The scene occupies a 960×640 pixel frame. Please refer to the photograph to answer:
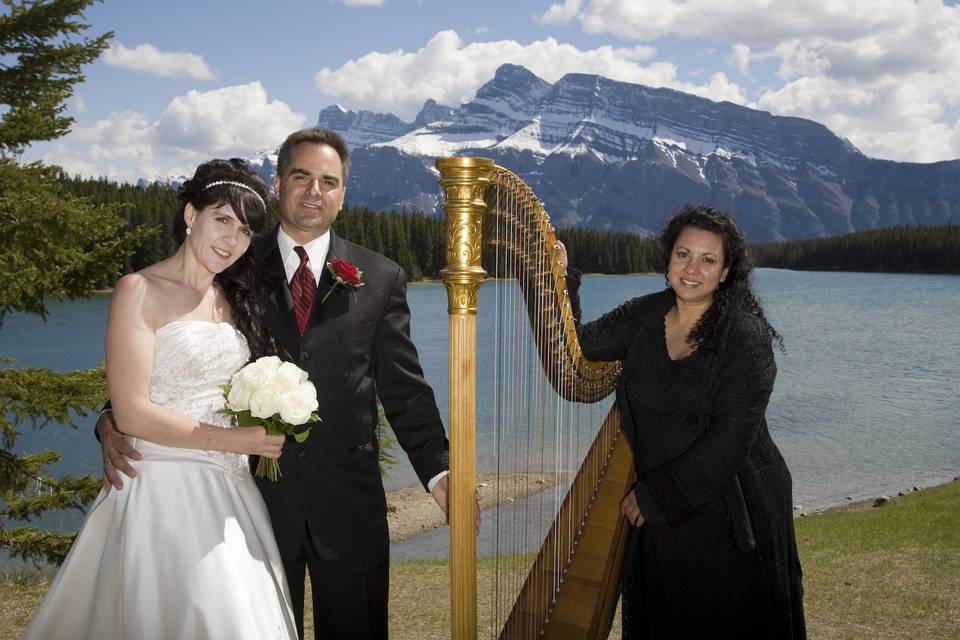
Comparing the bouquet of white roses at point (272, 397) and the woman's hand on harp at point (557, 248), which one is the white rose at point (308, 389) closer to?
the bouquet of white roses at point (272, 397)

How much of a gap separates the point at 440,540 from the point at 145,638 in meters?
9.40

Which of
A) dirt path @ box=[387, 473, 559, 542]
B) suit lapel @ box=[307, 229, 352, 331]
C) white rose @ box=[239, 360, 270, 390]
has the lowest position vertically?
dirt path @ box=[387, 473, 559, 542]

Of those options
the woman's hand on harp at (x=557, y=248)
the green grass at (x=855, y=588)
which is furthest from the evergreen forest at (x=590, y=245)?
the woman's hand on harp at (x=557, y=248)

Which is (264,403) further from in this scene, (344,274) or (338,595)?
(338,595)

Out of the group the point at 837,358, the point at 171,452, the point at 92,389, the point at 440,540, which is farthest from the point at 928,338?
the point at 171,452

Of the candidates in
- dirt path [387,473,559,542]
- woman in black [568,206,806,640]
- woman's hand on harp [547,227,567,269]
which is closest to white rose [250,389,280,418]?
woman's hand on harp [547,227,567,269]

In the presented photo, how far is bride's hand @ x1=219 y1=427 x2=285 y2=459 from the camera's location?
2.49 meters

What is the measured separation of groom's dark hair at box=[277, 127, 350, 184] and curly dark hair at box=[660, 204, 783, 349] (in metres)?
1.31

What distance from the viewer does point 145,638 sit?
2.41 meters

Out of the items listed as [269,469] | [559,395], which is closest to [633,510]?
[559,395]

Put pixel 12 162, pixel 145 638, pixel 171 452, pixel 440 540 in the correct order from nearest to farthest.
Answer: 1. pixel 145 638
2. pixel 171 452
3. pixel 12 162
4. pixel 440 540

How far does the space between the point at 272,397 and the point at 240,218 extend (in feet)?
2.15

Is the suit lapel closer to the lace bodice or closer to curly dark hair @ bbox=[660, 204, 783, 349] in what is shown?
the lace bodice

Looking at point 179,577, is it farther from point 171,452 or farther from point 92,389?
point 92,389
